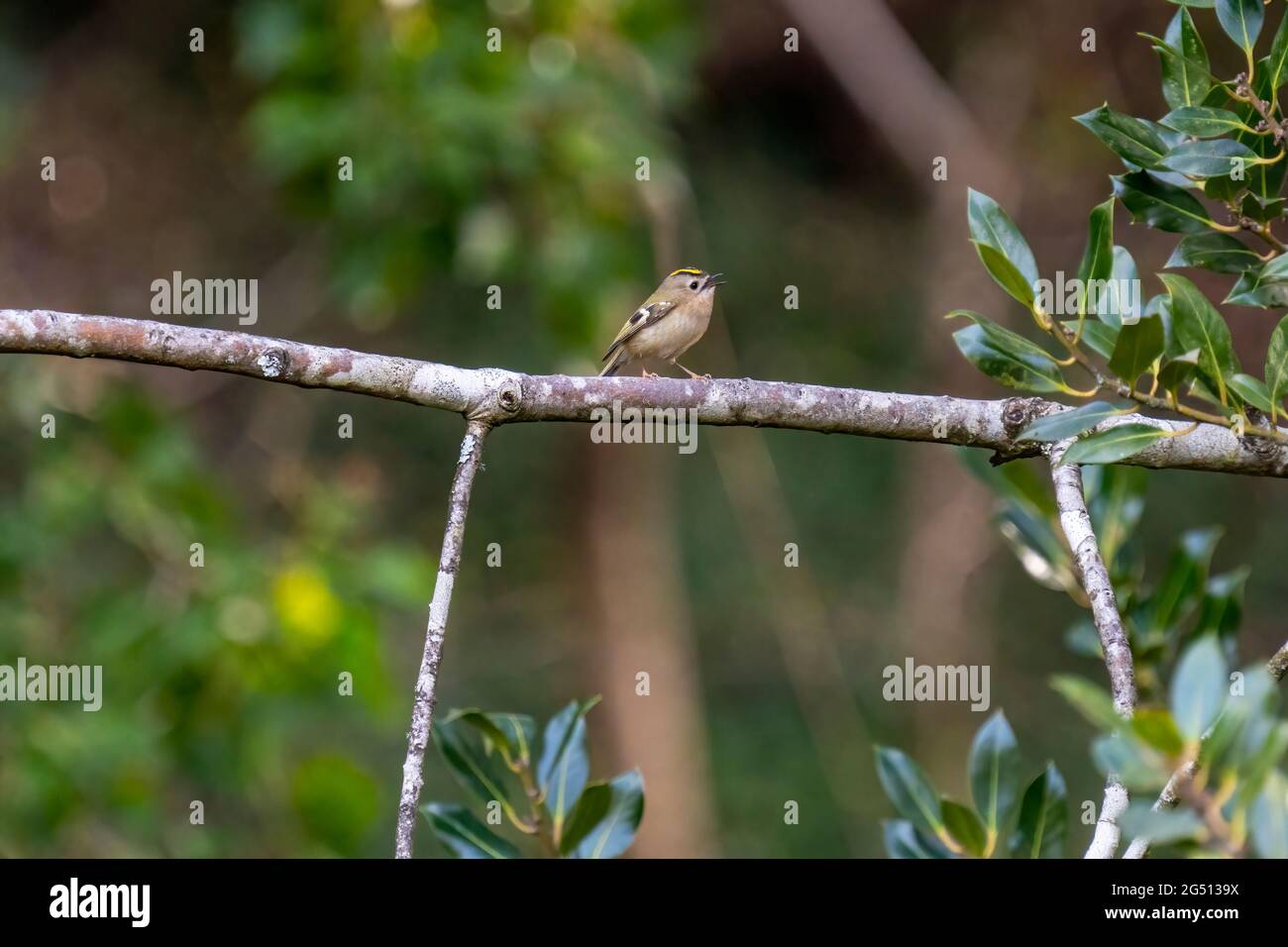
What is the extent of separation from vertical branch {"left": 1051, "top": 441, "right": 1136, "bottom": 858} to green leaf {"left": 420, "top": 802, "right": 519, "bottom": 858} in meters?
1.34

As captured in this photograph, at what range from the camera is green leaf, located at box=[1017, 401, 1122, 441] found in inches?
112

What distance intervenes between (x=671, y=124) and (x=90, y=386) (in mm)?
6748

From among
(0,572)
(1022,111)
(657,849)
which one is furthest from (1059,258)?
(0,572)

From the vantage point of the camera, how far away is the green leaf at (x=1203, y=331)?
9.32 ft

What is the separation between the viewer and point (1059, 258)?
10.9 meters

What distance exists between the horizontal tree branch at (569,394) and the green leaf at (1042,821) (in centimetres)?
83

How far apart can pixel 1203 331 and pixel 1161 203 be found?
1.47ft

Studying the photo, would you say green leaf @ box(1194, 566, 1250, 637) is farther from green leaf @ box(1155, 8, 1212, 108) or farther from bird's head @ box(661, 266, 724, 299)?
bird's head @ box(661, 266, 724, 299)

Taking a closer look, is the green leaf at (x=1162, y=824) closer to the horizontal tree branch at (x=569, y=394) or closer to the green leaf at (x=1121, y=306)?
the horizontal tree branch at (x=569, y=394)

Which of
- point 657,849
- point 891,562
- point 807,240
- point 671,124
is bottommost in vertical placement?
point 657,849

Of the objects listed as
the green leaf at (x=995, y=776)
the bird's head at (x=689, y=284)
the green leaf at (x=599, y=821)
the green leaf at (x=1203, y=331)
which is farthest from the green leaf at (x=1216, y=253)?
the bird's head at (x=689, y=284)

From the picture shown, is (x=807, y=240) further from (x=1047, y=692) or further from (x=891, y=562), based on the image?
(x=1047, y=692)

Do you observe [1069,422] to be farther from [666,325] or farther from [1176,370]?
[666,325]

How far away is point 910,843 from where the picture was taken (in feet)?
10.6
